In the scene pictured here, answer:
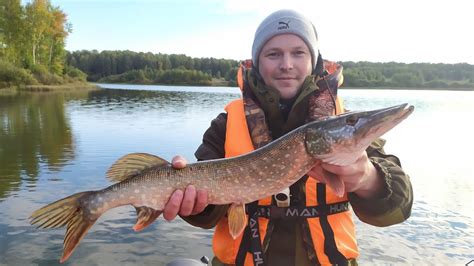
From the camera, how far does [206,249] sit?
5727 millimetres

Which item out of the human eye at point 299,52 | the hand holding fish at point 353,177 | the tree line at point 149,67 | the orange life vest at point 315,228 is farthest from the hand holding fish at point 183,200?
the tree line at point 149,67

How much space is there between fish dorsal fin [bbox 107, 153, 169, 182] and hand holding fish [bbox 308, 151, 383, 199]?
1.02 meters

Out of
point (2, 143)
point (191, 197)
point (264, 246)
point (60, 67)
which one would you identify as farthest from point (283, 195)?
point (60, 67)

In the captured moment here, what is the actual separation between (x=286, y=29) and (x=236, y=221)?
5.00 ft

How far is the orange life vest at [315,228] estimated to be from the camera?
2.58 meters

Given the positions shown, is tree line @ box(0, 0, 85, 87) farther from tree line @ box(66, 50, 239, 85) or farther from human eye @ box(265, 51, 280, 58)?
tree line @ box(66, 50, 239, 85)

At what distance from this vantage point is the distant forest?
232 feet

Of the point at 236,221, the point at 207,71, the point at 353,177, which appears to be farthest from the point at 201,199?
the point at 207,71

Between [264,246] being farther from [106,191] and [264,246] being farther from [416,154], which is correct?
[416,154]

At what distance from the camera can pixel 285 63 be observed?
290 cm

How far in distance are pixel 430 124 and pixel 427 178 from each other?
37.1 feet

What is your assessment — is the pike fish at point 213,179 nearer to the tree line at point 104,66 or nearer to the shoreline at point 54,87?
the tree line at point 104,66

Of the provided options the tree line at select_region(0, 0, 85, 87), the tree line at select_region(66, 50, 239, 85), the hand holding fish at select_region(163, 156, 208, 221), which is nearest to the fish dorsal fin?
the hand holding fish at select_region(163, 156, 208, 221)

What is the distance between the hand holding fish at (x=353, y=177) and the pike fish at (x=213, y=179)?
0.06 meters
